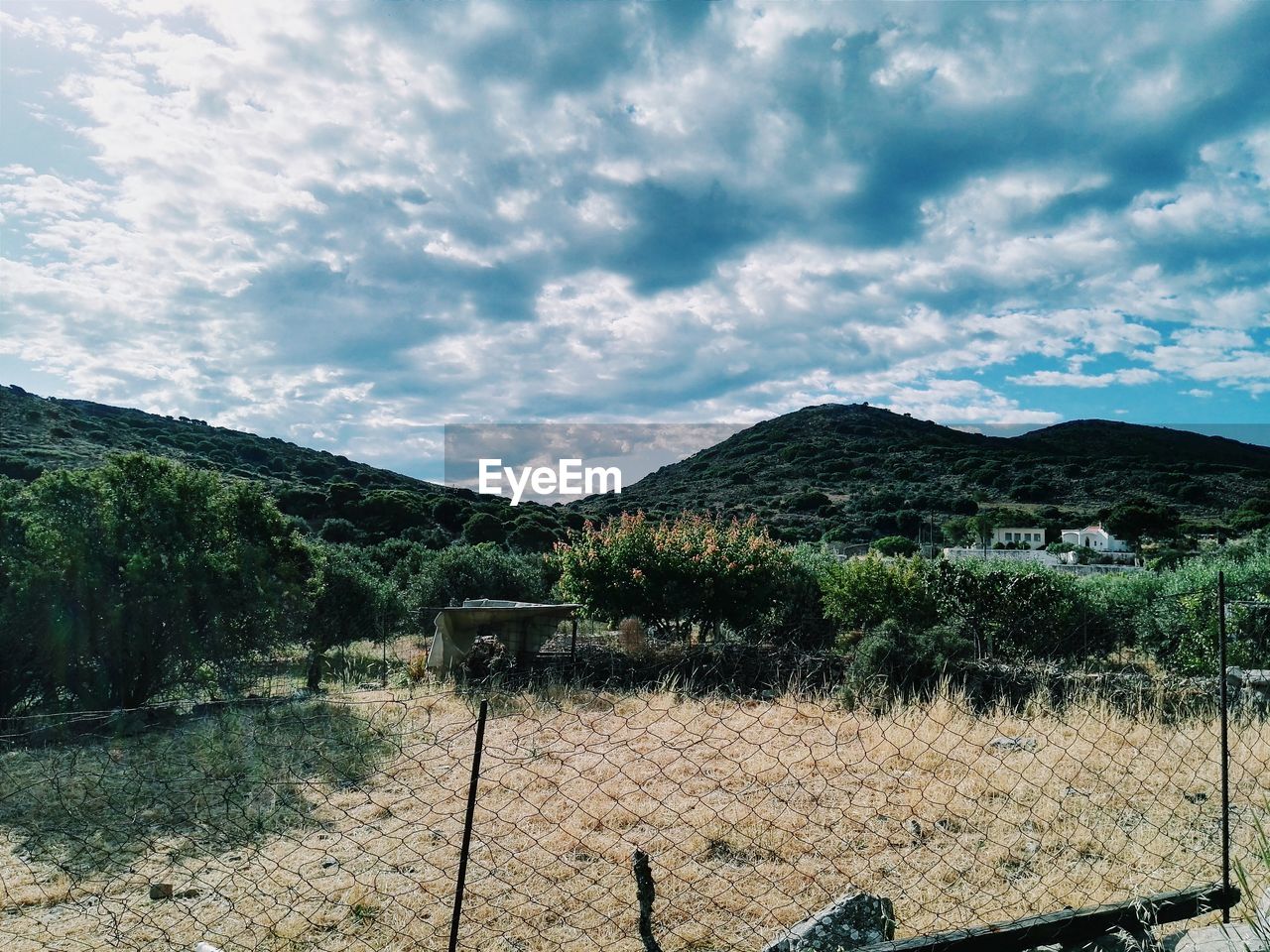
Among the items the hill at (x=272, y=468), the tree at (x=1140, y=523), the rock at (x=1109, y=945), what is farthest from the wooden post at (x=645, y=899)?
the tree at (x=1140, y=523)

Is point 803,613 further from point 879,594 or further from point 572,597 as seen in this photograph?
point 572,597

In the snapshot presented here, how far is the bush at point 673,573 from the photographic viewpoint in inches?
488

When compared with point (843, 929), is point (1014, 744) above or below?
below

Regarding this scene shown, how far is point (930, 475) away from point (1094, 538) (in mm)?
12361

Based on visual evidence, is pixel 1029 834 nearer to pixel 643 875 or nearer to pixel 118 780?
pixel 643 875

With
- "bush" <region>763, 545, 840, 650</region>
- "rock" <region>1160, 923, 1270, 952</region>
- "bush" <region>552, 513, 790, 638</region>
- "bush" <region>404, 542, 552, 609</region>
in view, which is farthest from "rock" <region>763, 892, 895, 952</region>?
"bush" <region>404, 542, 552, 609</region>

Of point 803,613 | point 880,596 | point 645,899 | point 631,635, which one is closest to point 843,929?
point 645,899

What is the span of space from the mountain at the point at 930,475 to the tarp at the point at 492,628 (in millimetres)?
26171

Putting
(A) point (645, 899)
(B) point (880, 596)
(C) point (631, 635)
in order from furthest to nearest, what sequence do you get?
1. (C) point (631, 635)
2. (B) point (880, 596)
3. (A) point (645, 899)

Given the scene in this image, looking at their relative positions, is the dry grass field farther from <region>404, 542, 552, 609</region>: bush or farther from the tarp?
<region>404, 542, 552, 609</region>: bush

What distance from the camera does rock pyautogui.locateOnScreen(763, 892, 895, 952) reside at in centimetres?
283

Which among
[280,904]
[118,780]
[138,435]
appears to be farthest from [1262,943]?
[138,435]

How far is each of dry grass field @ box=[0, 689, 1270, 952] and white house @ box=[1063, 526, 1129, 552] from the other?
3574cm

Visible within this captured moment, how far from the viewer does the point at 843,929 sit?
9.41 ft
